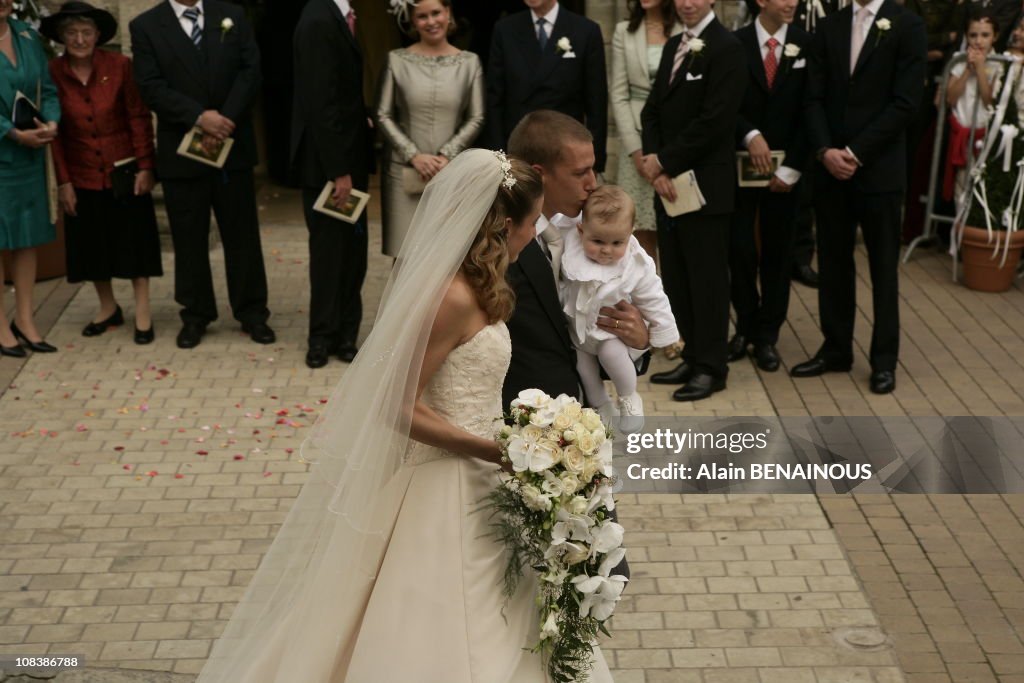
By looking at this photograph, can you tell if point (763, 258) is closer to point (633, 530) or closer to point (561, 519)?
point (633, 530)

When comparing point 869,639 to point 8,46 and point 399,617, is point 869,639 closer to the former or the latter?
point 399,617

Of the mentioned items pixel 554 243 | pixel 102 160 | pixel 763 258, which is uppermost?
pixel 554 243

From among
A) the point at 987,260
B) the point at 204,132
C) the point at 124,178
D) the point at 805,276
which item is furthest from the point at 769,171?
the point at 124,178

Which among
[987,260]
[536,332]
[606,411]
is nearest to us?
[536,332]

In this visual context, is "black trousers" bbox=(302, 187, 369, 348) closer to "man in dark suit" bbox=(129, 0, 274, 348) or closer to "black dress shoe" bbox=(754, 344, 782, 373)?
"man in dark suit" bbox=(129, 0, 274, 348)

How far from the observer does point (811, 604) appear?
19.6ft

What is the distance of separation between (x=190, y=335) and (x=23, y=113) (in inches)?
69.0

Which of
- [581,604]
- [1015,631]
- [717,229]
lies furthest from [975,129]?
[581,604]

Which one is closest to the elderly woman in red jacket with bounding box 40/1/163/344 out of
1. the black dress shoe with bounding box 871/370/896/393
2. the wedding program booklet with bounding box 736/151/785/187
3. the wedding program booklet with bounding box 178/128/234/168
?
the wedding program booklet with bounding box 178/128/234/168

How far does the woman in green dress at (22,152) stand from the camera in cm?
870

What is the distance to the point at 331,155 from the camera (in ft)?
28.5

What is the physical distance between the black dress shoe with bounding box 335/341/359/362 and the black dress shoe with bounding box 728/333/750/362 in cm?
246

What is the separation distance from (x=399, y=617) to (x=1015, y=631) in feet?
9.40

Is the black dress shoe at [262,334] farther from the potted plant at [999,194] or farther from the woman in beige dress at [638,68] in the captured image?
the potted plant at [999,194]
